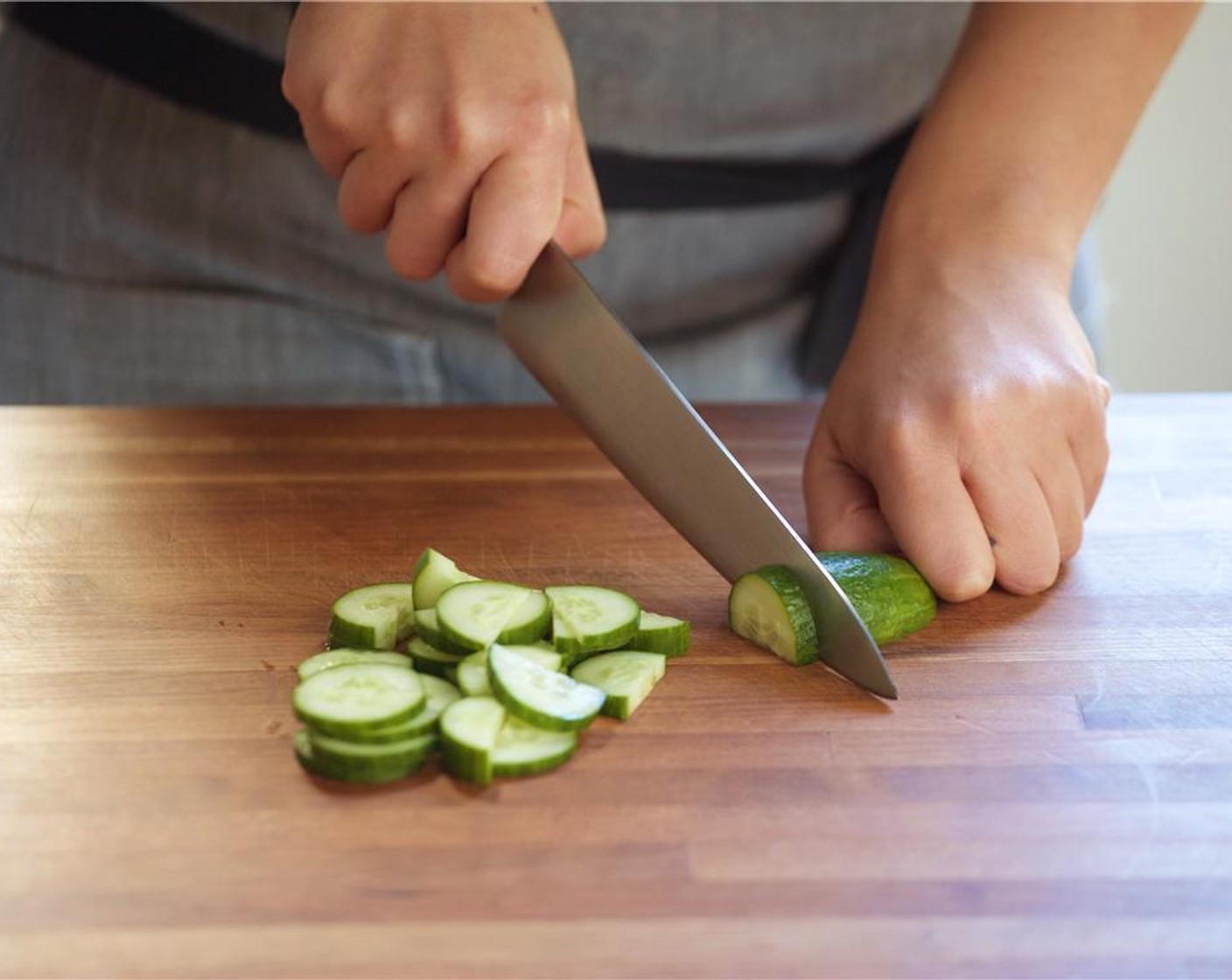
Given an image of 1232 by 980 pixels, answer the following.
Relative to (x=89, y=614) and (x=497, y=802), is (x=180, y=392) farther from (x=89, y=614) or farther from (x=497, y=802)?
(x=497, y=802)

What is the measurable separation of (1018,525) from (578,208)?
64 cm

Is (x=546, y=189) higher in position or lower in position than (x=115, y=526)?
higher

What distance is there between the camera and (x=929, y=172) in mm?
1857

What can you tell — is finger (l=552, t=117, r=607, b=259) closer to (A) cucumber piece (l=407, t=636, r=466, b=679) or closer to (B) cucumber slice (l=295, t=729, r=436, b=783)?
(A) cucumber piece (l=407, t=636, r=466, b=679)

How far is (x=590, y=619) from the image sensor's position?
54.9 inches

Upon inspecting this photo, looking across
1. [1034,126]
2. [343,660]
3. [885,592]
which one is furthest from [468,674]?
[1034,126]

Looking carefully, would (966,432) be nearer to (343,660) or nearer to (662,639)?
(662,639)

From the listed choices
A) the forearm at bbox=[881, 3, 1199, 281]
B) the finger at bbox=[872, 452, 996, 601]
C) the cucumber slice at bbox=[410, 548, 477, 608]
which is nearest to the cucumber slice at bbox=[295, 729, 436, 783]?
the cucumber slice at bbox=[410, 548, 477, 608]

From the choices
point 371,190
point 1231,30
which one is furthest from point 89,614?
point 1231,30

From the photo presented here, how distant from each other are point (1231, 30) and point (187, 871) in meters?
3.86

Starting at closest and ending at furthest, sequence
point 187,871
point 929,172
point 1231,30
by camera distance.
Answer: point 187,871, point 929,172, point 1231,30

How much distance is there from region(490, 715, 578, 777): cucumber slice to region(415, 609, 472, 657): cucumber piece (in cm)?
10

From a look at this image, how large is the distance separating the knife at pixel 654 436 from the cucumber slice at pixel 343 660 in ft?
1.14

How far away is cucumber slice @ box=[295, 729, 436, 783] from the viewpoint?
1.18 m
